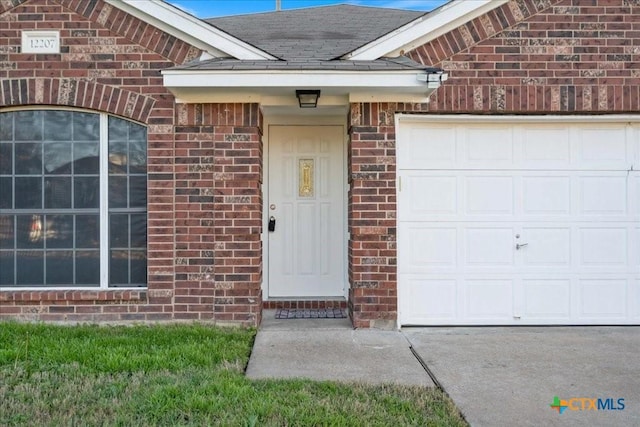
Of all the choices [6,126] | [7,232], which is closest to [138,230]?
[7,232]

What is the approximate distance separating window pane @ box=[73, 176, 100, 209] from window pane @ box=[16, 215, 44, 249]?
475 mm

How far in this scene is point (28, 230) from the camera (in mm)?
5879

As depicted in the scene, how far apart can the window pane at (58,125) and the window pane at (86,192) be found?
52 cm

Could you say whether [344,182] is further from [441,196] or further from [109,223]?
[109,223]

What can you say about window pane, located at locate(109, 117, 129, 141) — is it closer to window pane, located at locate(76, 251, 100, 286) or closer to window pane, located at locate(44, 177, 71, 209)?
window pane, located at locate(44, 177, 71, 209)

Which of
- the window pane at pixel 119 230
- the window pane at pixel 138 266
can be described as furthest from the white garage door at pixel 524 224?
the window pane at pixel 119 230

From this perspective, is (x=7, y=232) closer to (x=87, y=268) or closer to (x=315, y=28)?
(x=87, y=268)

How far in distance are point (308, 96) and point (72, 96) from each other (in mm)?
2662

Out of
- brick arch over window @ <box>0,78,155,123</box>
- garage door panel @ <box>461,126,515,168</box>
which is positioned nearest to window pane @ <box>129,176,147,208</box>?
brick arch over window @ <box>0,78,155,123</box>

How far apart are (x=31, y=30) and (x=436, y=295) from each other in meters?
5.55

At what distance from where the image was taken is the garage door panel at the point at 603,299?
6039 millimetres

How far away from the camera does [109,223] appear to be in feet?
19.3

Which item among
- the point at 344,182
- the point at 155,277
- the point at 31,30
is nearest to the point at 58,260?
the point at 155,277

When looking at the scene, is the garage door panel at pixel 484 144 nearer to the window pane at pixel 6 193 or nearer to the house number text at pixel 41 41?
the house number text at pixel 41 41
